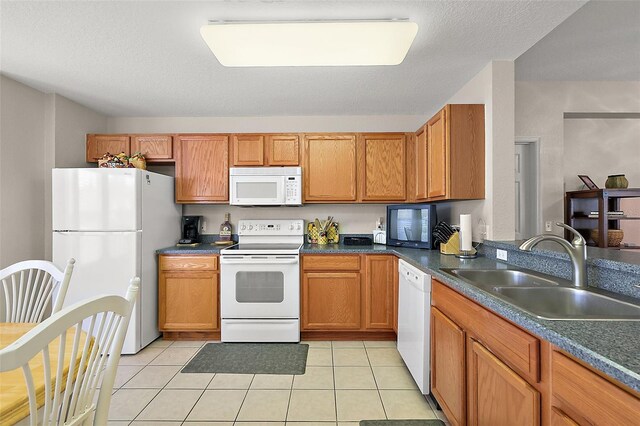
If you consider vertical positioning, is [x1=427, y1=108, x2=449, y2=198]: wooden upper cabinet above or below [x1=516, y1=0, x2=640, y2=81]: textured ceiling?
below

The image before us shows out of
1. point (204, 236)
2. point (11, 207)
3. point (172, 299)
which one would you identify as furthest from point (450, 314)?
point (11, 207)

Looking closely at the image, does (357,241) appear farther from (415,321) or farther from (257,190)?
(415,321)

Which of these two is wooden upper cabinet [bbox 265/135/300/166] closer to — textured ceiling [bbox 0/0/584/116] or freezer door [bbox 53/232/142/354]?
textured ceiling [bbox 0/0/584/116]

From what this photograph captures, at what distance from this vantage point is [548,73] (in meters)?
2.95

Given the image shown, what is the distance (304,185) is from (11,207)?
255cm

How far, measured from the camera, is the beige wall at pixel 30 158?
2.58 meters

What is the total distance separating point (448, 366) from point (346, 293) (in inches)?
53.9

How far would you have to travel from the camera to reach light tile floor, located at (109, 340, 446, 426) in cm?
189

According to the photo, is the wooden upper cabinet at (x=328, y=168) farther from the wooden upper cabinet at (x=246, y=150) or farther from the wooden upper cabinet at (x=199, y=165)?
the wooden upper cabinet at (x=199, y=165)

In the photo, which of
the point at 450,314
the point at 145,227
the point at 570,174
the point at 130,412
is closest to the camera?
the point at 450,314

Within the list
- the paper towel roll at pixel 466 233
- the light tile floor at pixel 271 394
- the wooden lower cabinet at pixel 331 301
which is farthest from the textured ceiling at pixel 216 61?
the light tile floor at pixel 271 394

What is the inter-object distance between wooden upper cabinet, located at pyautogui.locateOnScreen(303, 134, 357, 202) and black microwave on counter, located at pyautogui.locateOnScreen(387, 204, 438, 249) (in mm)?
512

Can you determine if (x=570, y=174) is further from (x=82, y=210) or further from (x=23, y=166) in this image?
(x=23, y=166)

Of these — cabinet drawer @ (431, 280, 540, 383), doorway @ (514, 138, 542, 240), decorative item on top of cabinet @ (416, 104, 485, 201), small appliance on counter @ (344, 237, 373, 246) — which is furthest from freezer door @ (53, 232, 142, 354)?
doorway @ (514, 138, 542, 240)
